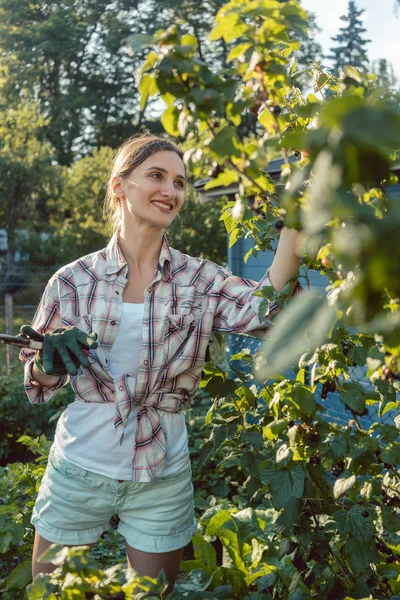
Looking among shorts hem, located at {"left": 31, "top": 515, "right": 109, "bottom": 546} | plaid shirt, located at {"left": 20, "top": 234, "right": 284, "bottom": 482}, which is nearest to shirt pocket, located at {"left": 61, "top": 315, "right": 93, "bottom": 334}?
plaid shirt, located at {"left": 20, "top": 234, "right": 284, "bottom": 482}

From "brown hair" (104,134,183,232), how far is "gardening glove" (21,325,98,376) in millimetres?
544

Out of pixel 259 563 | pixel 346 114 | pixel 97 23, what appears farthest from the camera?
pixel 97 23

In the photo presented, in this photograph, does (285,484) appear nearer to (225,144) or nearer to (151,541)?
(151,541)

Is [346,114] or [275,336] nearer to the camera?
[346,114]

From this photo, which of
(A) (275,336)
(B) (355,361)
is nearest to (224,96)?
(A) (275,336)

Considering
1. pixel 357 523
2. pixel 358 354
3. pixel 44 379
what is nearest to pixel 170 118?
pixel 358 354

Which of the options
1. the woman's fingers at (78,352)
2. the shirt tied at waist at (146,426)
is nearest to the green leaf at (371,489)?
the shirt tied at waist at (146,426)

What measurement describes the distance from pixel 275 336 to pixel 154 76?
60 centimetres

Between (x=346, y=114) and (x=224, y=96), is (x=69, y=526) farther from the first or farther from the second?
(x=346, y=114)

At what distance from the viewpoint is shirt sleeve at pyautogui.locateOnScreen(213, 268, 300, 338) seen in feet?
6.27

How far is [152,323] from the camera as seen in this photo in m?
2.12

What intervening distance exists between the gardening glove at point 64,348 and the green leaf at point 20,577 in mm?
757

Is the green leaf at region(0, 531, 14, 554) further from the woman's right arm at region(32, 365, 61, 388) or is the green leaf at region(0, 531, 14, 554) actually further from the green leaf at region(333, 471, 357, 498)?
the green leaf at region(333, 471, 357, 498)

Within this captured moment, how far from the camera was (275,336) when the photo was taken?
840mm
